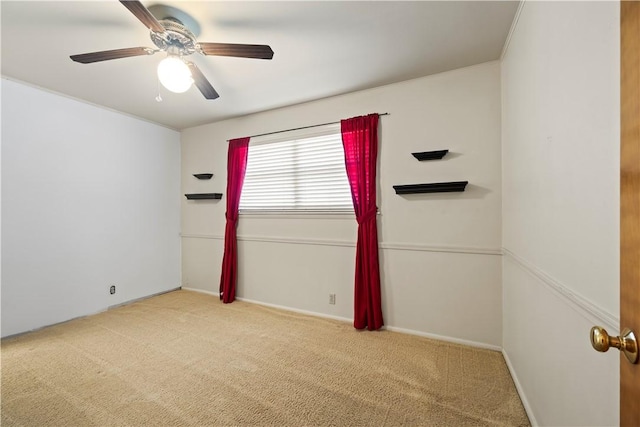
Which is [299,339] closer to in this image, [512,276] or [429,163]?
[512,276]

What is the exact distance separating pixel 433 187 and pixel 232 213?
2.64 m

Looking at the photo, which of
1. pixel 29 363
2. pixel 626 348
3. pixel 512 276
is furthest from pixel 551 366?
pixel 29 363

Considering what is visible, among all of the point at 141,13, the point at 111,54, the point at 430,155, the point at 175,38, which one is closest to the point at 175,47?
the point at 175,38

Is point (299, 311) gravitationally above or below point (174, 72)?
below

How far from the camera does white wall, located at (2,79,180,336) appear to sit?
8.67ft

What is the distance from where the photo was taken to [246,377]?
200cm

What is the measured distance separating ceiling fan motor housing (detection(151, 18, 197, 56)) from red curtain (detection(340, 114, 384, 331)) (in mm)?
1675

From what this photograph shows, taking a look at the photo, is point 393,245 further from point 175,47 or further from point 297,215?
point 175,47

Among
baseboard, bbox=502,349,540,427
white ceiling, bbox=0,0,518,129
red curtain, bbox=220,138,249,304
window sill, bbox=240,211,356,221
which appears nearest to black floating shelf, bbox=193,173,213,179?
red curtain, bbox=220,138,249,304

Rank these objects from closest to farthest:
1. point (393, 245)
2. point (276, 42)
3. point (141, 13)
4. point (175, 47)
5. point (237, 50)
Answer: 1. point (141, 13)
2. point (237, 50)
3. point (175, 47)
4. point (276, 42)
5. point (393, 245)

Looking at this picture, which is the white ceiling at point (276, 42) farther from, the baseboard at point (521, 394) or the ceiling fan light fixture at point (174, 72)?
the baseboard at point (521, 394)

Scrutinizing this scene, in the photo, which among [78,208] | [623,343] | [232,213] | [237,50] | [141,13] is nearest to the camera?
[623,343]

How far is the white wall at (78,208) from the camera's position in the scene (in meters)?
2.64

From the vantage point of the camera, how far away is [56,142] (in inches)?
116
